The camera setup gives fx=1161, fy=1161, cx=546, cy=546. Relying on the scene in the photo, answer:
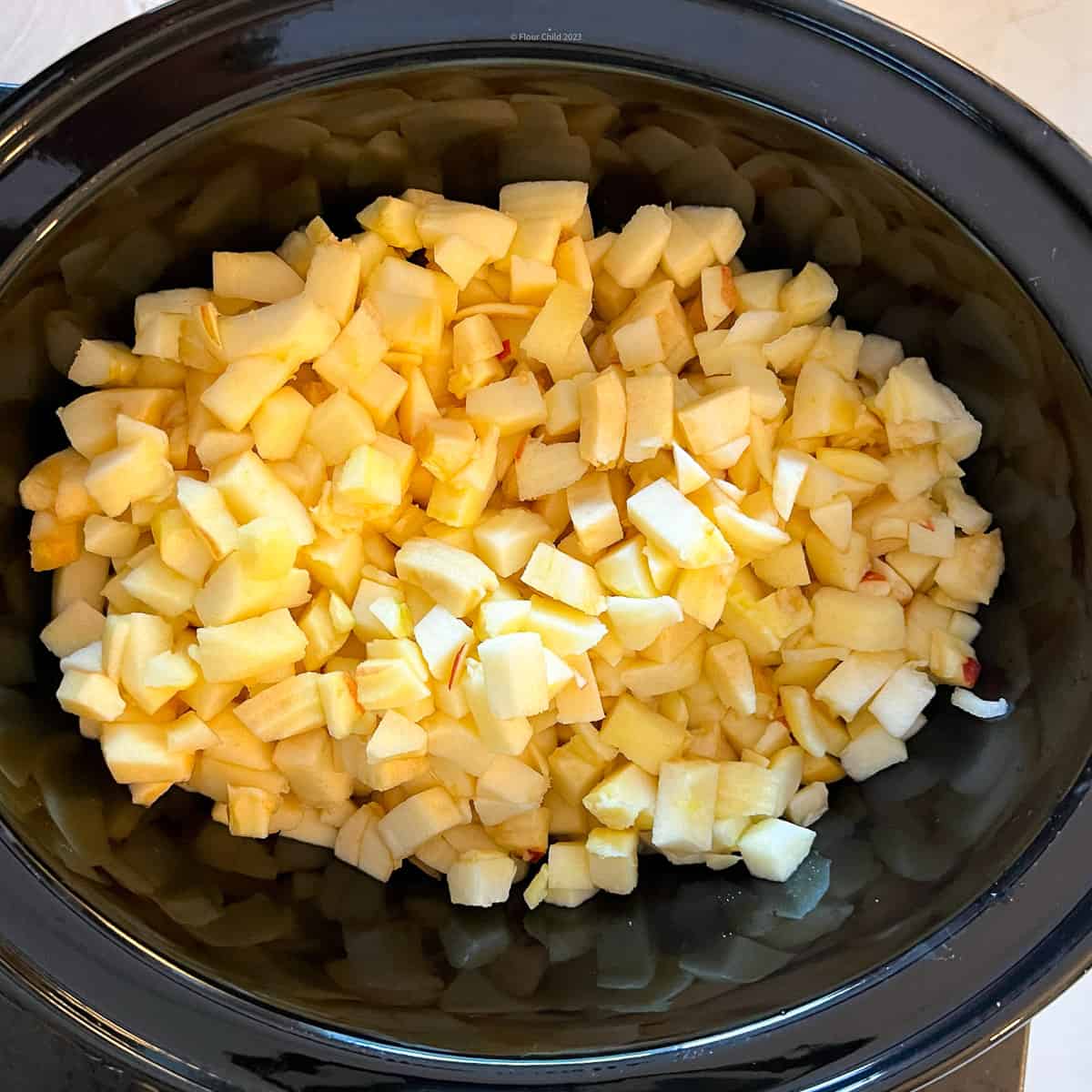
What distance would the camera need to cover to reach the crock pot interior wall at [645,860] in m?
0.78

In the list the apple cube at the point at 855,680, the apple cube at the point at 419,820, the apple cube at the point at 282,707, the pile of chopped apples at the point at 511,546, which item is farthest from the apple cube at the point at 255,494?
the apple cube at the point at 855,680

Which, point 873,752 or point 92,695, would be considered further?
point 873,752

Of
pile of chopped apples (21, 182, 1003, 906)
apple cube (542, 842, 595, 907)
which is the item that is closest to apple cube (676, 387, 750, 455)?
pile of chopped apples (21, 182, 1003, 906)

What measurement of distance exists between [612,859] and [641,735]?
0.32 feet

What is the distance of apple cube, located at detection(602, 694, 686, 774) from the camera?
2.95ft

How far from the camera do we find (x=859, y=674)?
36.2 inches

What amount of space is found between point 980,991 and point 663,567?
0.35m

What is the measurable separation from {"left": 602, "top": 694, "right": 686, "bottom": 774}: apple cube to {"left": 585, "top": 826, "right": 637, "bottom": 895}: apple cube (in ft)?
0.19

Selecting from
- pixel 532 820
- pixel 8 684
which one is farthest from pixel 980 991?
pixel 8 684

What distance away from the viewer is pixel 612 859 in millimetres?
897

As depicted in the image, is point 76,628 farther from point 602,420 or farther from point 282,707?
point 602,420

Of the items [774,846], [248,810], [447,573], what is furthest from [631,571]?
[248,810]

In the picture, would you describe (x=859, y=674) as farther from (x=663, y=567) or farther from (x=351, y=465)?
(x=351, y=465)

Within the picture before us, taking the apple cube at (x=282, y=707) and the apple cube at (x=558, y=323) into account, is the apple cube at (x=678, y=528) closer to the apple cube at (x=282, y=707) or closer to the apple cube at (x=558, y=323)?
the apple cube at (x=558, y=323)
